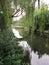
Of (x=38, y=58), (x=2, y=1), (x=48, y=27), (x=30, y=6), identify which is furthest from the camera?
(x=48, y=27)

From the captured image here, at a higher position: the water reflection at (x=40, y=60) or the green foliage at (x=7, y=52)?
the green foliage at (x=7, y=52)

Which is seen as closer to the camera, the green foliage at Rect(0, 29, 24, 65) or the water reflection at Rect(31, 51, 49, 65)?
the green foliage at Rect(0, 29, 24, 65)

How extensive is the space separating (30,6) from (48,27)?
7.99 m

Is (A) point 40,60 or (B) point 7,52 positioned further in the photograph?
(A) point 40,60

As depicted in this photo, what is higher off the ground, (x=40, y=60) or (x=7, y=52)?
(x=7, y=52)

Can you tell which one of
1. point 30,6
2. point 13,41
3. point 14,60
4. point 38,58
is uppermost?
point 30,6

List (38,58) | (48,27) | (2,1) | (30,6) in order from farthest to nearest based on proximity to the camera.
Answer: (48,27), (38,58), (30,6), (2,1)

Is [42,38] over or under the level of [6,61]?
under

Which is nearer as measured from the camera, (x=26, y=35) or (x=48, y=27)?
(x=26, y=35)

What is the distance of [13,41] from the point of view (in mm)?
4211

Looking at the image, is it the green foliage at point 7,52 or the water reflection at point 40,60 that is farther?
the water reflection at point 40,60

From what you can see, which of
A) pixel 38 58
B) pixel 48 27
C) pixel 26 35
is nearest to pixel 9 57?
pixel 38 58

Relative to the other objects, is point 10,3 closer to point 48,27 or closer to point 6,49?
point 6,49

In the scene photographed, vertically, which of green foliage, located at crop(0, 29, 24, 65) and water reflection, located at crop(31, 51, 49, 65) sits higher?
green foliage, located at crop(0, 29, 24, 65)
